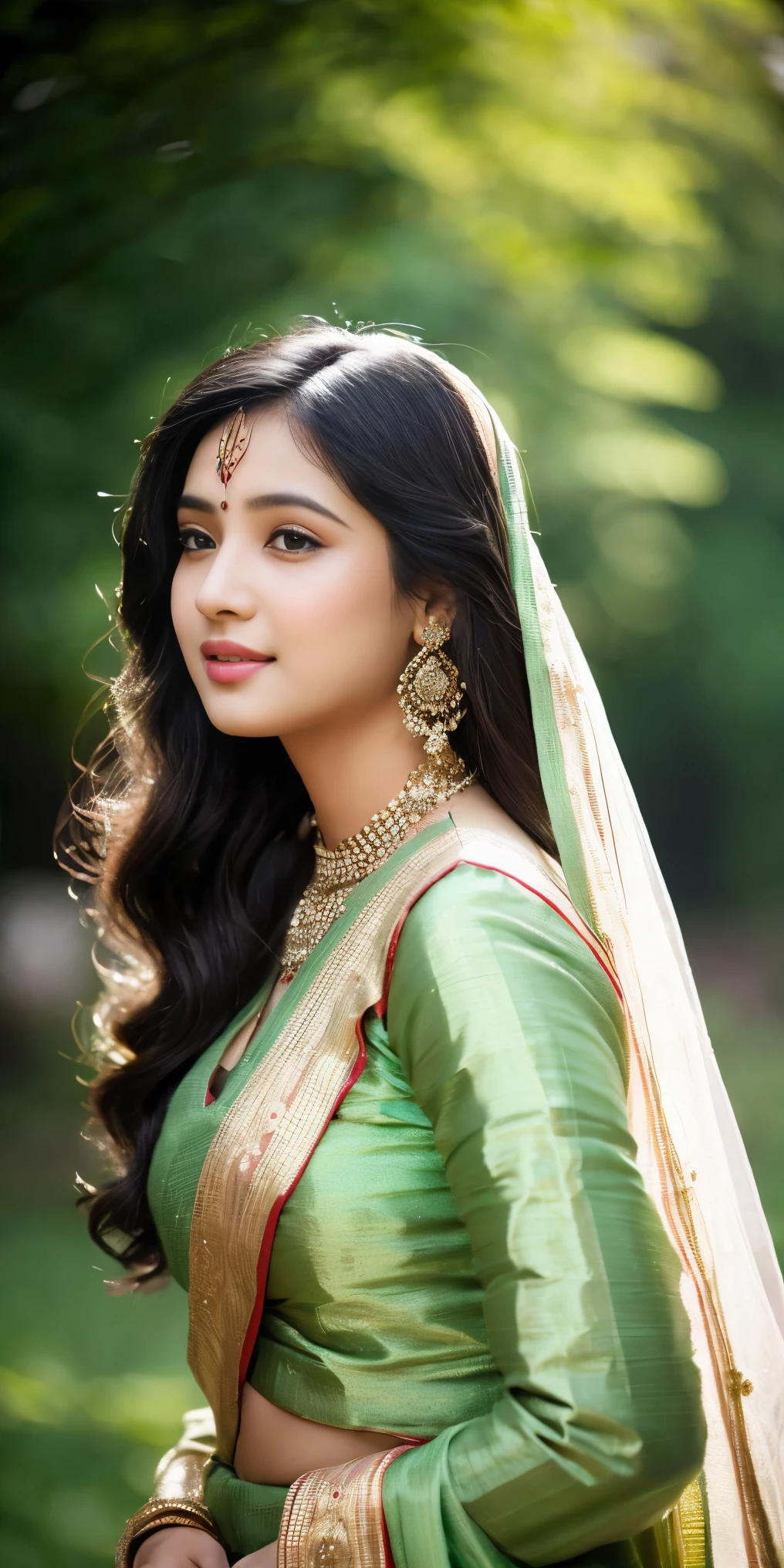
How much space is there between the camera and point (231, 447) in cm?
123

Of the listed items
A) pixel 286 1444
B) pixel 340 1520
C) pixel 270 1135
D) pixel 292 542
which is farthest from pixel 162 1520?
pixel 292 542

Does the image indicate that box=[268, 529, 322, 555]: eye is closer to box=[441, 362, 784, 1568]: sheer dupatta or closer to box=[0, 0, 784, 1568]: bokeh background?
box=[441, 362, 784, 1568]: sheer dupatta

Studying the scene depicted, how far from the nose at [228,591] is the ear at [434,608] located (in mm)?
171

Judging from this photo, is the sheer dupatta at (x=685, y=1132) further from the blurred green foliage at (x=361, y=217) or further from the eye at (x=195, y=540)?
the blurred green foliage at (x=361, y=217)

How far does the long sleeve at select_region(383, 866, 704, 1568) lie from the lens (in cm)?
90

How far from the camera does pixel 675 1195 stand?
3.72 feet

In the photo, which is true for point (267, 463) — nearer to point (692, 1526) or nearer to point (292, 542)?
point (292, 542)

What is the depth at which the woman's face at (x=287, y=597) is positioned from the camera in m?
1.18

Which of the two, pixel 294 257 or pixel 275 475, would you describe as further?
pixel 294 257

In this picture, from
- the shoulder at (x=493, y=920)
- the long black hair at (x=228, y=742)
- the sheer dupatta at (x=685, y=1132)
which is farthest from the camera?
the long black hair at (x=228, y=742)

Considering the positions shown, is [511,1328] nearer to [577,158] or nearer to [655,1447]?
[655,1447]

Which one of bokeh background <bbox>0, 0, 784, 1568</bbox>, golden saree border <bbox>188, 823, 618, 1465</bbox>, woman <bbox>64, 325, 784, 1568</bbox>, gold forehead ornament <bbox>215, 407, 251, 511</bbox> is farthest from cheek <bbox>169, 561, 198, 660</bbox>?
bokeh background <bbox>0, 0, 784, 1568</bbox>

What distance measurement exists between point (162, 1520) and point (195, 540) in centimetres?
96

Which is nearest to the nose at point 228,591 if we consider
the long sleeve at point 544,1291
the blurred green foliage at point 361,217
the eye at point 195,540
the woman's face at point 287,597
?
the woman's face at point 287,597
